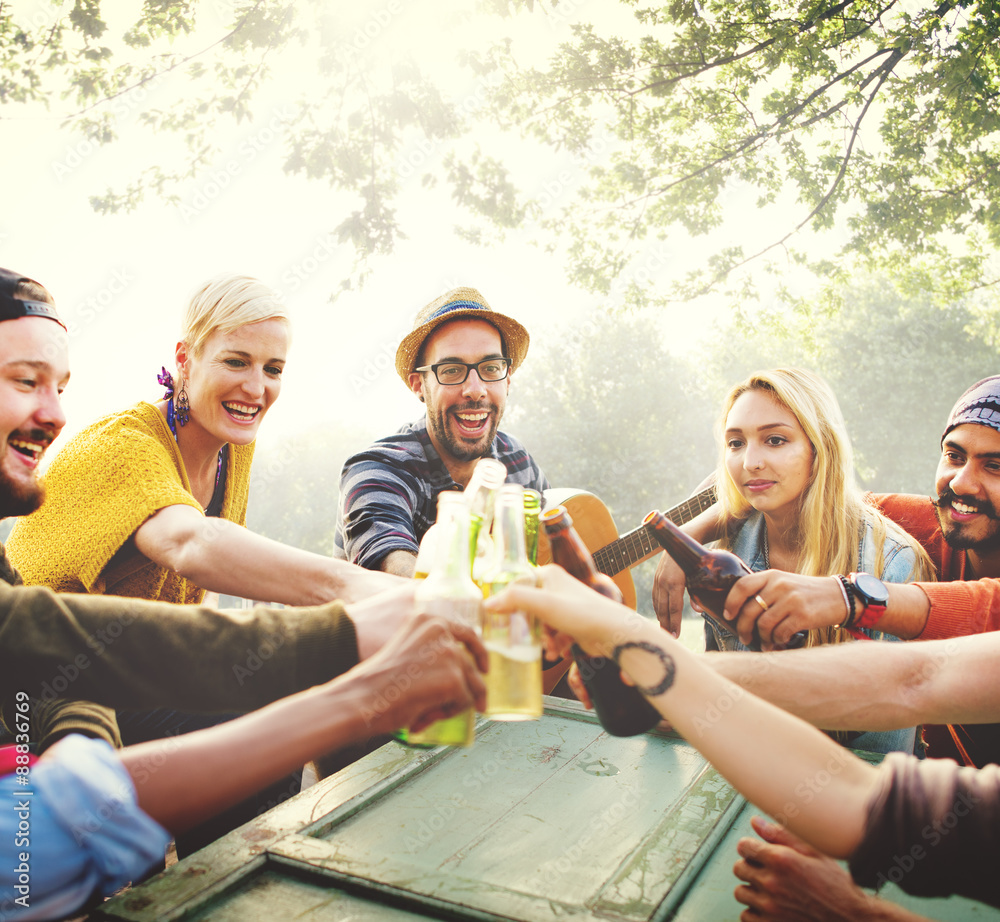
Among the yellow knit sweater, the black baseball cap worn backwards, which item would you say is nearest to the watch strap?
the yellow knit sweater

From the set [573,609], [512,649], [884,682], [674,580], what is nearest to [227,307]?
[512,649]

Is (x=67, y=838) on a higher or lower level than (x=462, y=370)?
lower

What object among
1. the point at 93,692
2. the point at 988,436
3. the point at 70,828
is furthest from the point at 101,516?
the point at 988,436

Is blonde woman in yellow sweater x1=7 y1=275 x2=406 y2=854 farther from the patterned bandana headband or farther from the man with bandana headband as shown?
the patterned bandana headband

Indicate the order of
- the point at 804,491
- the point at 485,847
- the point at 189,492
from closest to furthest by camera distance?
the point at 485,847
the point at 189,492
the point at 804,491

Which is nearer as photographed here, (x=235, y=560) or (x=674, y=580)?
(x=235, y=560)

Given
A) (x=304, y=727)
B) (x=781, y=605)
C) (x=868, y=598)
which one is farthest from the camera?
(x=868, y=598)

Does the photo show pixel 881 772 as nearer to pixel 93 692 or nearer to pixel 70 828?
pixel 70 828

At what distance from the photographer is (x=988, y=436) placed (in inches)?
115

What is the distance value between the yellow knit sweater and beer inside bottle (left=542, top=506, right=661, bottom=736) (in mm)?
1521

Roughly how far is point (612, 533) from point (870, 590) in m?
2.25

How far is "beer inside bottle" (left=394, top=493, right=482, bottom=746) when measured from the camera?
1.46 m

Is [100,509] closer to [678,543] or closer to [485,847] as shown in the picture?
[485,847]

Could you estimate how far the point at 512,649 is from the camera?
152cm
